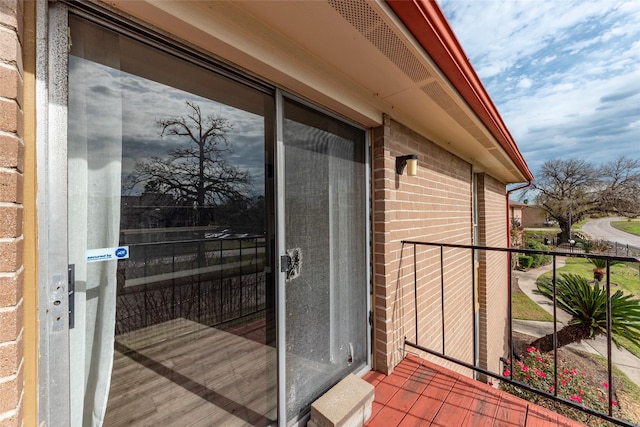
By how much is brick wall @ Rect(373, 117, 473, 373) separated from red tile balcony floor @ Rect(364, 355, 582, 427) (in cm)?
20

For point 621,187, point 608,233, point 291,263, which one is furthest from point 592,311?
point 608,233

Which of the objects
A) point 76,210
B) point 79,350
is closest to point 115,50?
point 76,210

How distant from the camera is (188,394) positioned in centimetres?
118

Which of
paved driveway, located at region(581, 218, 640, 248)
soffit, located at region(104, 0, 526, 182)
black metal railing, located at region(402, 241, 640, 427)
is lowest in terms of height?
paved driveway, located at region(581, 218, 640, 248)

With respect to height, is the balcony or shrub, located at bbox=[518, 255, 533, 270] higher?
the balcony

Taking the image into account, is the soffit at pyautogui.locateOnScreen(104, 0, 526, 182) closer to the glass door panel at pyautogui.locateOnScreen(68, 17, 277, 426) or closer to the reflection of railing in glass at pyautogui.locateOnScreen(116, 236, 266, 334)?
the glass door panel at pyautogui.locateOnScreen(68, 17, 277, 426)

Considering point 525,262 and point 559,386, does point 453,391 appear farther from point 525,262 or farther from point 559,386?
point 525,262

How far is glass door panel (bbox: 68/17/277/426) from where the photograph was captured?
907mm

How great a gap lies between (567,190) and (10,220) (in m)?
32.6

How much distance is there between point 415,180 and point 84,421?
2.55 metres

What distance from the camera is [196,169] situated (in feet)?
3.75

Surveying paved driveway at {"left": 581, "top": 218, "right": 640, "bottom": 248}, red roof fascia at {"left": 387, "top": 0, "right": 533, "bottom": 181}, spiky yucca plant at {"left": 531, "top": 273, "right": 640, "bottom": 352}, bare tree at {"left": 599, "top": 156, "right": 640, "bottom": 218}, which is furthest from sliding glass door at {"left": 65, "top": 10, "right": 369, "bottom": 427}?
bare tree at {"left": 599, "top": 156, "right": 640, "bottom": 218}

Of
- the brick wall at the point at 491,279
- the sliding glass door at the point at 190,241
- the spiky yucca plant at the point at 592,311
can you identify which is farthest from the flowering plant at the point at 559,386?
the sliding glass door at the point at 190,241

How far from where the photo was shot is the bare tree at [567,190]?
22.7 m
